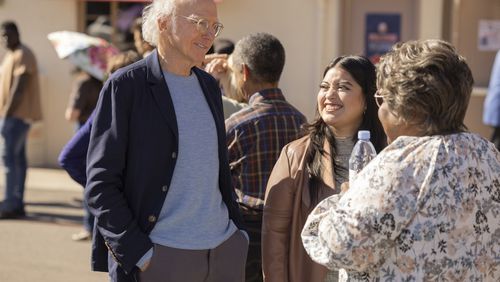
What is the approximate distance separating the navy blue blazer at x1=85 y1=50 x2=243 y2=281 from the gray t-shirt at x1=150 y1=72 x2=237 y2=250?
0.05m

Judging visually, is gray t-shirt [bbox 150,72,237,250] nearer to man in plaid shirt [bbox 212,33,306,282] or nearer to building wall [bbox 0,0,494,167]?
man in plaid shirt [bbox 212,33,306,282]

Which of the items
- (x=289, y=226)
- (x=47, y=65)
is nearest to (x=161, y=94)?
(x=289, y=226)

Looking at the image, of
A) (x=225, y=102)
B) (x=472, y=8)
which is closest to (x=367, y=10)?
(x=472, y=8)

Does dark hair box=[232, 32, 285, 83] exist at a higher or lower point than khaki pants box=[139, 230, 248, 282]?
higher

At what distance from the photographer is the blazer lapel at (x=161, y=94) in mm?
3598

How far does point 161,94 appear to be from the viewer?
3625 millimetres

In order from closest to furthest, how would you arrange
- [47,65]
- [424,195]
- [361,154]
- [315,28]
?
[424,195] → [361,154] → [315,28] → [47,65]

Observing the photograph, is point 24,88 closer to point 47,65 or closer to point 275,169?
point 47,65

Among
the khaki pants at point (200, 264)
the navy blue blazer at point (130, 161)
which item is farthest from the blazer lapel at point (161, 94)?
the khaki pants at point (200, 264)

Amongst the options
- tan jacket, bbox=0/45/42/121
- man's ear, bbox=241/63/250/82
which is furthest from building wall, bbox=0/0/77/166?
man's ear, bbox=241/63/250/82

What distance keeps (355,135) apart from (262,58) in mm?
879

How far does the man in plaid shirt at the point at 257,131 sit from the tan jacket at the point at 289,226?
2.06 feet

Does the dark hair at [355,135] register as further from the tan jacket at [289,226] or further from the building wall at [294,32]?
the building wall at [294,32]

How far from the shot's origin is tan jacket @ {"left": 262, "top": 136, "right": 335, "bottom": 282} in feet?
12.7
